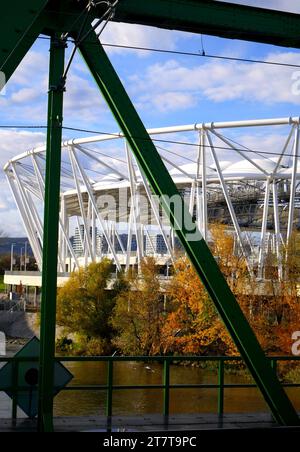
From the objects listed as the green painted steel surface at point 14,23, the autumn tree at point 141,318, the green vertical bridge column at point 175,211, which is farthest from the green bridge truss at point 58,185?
the autumn tree at point 141,318

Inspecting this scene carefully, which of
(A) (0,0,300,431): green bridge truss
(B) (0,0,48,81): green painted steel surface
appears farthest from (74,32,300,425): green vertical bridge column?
(B) (0,0,48,81): green painted steel surface

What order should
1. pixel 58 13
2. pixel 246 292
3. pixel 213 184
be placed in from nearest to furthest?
pixel 58 13, pixel 246 292, pixel 213 184

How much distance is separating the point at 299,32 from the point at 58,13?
3.73m

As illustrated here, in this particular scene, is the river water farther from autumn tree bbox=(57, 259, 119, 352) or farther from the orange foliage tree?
autumn tree bbox=(57, 259, 119, 352)

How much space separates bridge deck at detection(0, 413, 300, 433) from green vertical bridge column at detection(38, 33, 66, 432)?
2.54 feet

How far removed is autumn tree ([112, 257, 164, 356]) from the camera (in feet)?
131

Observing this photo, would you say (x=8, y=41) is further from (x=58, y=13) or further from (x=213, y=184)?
(x=213, y=184)

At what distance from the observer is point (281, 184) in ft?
213

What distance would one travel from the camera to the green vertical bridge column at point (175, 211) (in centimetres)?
830

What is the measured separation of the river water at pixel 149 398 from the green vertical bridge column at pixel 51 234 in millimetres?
8102

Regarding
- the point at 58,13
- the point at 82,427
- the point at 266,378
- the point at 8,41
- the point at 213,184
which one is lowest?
the point at 82,427
